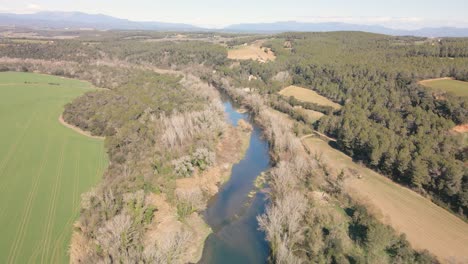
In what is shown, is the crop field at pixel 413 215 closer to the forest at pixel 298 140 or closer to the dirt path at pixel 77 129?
the forest at pixel 298 140

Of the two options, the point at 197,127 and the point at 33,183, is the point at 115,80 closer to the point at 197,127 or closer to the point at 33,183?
the point at 197,127

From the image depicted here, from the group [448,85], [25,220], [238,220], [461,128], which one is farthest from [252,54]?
[25,220]

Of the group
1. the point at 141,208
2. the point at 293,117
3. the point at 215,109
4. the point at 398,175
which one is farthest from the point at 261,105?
the point at 141,208

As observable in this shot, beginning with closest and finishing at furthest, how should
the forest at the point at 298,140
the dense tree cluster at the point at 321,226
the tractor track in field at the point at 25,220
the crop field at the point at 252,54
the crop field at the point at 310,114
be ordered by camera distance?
the tractor track in field at the point at 25,220, the dense tree cluster at the point at 321,226, the forest at the point at 298,140, the crop field at the point at 310,114, the crop field at the point at 252,54

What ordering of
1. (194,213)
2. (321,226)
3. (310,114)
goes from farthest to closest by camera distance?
(310,114)
(194,213)
(321,226)

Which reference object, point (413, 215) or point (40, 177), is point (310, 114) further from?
point (40, 177)

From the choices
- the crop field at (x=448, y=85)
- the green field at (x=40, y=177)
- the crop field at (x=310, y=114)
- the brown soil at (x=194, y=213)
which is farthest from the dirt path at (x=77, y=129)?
the crop field at (x=448, y=85)
